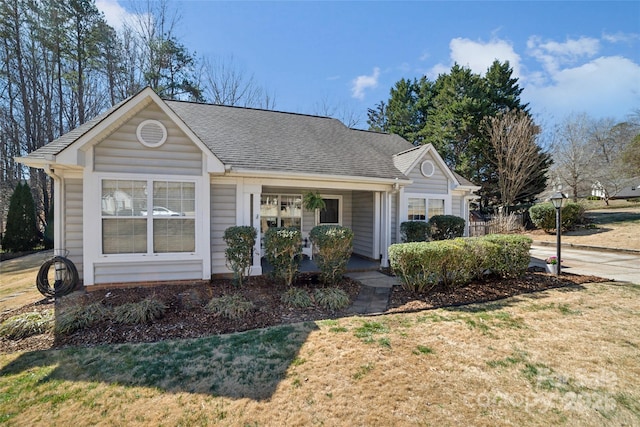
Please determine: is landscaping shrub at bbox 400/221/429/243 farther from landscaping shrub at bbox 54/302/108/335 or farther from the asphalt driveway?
landscaping shrub at bbox 54/302/108/335

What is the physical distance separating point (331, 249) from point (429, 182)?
5.42m

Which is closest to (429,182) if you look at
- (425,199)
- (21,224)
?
(425,199)

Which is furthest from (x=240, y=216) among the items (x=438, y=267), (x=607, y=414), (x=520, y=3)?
(x=520, y=3)

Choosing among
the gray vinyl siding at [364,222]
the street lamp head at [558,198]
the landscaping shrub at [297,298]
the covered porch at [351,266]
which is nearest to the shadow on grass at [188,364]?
the landscaping shrub at [297,298]

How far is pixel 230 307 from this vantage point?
196 inches

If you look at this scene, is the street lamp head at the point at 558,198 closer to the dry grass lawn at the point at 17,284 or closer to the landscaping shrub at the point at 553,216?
the landscaping shrub at the point at 553,216

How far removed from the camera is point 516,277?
7160mm

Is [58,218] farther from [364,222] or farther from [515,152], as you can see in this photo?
[515,152]

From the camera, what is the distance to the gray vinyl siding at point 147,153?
597cm

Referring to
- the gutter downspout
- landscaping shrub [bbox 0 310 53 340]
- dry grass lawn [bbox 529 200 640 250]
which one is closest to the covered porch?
landscaping shrub [bbox 0 310 53 340]

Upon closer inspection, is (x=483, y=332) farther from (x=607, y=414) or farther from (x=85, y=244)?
(x=85, y=244)

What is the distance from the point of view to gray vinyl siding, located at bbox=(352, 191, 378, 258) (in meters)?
9.92

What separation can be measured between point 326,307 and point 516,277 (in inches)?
207

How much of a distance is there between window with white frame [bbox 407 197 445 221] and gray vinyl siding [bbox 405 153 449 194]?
0.99 feet
